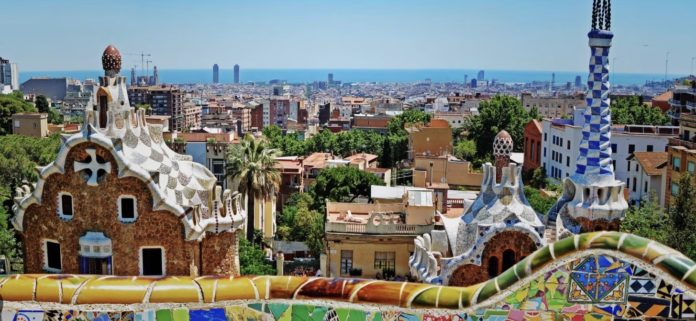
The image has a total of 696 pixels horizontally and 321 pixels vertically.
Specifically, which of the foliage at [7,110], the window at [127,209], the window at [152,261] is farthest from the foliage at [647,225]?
the foliage at [7,110]

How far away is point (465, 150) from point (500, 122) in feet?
14.7

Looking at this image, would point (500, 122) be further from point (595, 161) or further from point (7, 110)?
point (595, 161)

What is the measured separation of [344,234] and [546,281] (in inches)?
698

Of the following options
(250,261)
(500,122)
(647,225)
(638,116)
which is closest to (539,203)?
(647,225)

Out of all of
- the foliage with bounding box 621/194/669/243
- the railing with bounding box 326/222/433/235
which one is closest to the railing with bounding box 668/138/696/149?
the foliage with bounding box 621/194/669/243

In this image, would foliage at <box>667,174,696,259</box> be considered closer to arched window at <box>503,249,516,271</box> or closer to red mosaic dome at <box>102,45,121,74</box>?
arched window at <box>503,249,516,271</box>

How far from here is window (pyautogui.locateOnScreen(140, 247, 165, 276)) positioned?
55.4 ft

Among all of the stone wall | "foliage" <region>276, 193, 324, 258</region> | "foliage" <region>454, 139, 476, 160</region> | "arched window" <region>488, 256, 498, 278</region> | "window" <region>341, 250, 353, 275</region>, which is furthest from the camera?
"foliage" <region>454, 139, 476, 160</region>

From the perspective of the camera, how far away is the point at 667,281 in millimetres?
6055

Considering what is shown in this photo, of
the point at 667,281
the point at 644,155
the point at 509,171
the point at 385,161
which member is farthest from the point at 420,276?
the point at 385,161

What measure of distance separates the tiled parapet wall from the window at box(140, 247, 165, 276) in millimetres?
10451

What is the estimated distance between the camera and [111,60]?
17844mm

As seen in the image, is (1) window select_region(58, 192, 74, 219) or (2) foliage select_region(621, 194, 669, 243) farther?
(2) foliage select_region(621, 194, 669, 243)

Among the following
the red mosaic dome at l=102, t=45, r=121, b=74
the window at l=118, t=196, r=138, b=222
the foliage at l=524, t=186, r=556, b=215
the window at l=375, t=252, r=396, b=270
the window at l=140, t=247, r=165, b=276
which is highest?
the red mosaic dome at l=102, t=45, r=121, b=74
